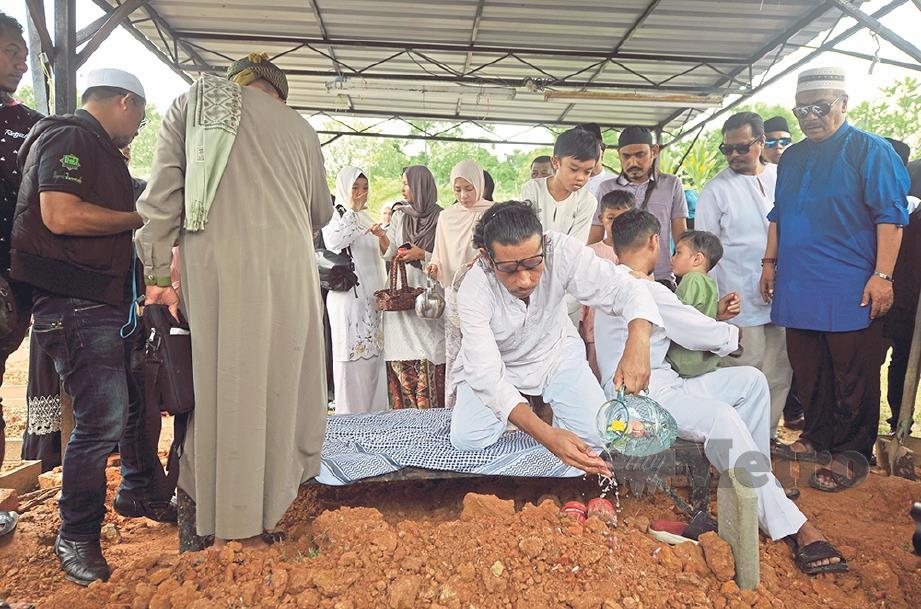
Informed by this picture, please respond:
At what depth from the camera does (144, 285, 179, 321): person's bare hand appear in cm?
230

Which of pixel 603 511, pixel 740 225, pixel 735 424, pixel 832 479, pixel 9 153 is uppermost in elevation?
pixel 9 153

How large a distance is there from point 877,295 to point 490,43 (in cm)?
592

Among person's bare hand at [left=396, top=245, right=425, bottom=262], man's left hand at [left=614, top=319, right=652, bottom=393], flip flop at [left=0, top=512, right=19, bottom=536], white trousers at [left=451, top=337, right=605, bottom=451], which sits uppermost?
person's bare hand at [left=396, top=245, right=425, bottom=262]

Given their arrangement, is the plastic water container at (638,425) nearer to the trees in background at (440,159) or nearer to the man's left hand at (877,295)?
the man's left hand at (877,295)

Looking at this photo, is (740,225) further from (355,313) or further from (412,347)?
(355,313)

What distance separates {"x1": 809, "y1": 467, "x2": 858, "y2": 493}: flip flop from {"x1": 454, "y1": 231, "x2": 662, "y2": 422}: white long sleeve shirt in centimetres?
146

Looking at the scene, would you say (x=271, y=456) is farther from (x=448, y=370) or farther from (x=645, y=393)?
(x=448, y=370)

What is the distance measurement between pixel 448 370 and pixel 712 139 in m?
19.2

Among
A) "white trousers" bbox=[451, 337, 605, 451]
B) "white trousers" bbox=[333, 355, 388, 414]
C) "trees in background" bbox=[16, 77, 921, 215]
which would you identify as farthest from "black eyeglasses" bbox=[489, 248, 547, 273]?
"trees in background" bbox=[16, 77, 921, 215]

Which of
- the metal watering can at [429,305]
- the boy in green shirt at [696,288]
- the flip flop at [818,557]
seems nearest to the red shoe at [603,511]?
the flip flop at [818,557]

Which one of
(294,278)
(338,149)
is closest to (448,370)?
(294,278)

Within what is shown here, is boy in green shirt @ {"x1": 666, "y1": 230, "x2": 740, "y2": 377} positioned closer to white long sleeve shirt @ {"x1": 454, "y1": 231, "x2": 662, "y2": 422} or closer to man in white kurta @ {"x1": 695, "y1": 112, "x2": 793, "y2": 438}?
white long sleeve shirt @ {"x1": 454, "y1": 231, "x2": 662, "y2": 422}

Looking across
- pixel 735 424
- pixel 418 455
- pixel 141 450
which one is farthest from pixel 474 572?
pixel 141 450

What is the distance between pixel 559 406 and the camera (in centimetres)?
323
